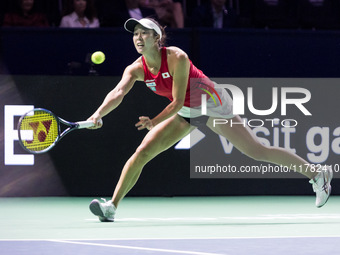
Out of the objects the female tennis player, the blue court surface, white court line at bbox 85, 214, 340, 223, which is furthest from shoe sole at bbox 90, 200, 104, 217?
white court line at bbox 85, 214, 340, 223

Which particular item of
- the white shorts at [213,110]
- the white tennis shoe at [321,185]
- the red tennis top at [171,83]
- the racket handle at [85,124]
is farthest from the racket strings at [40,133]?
the white tennis shoe at [321,185]

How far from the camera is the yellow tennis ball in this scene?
8578 mm

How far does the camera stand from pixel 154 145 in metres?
6.40

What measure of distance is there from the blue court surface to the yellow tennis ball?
1.44 metres

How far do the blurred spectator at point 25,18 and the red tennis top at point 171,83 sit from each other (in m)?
3.33

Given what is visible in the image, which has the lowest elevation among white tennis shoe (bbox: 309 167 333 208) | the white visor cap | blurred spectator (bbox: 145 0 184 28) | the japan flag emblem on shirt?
white tennis shoe (bbox: 309 167 333 208)

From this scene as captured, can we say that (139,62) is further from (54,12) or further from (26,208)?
(54,12)

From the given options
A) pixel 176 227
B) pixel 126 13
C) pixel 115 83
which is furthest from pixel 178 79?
pixel 126 13

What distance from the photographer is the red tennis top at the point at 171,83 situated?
6.28m

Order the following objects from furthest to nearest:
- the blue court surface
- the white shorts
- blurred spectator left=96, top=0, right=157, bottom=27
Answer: blurred spectator left=96, top=0, right=157, bottom=27, the white shorts, the blue court surface

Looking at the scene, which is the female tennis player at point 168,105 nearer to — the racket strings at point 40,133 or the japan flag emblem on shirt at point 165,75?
the japan flag emblem on shirt at point 165,75

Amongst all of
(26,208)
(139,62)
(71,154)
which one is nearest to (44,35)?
(71,154)

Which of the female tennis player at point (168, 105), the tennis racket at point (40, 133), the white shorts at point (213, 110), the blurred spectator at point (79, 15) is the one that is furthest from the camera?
the blurred spectator at point (79, 15)

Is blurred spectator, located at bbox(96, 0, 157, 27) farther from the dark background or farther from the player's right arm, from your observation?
the player's right arm
